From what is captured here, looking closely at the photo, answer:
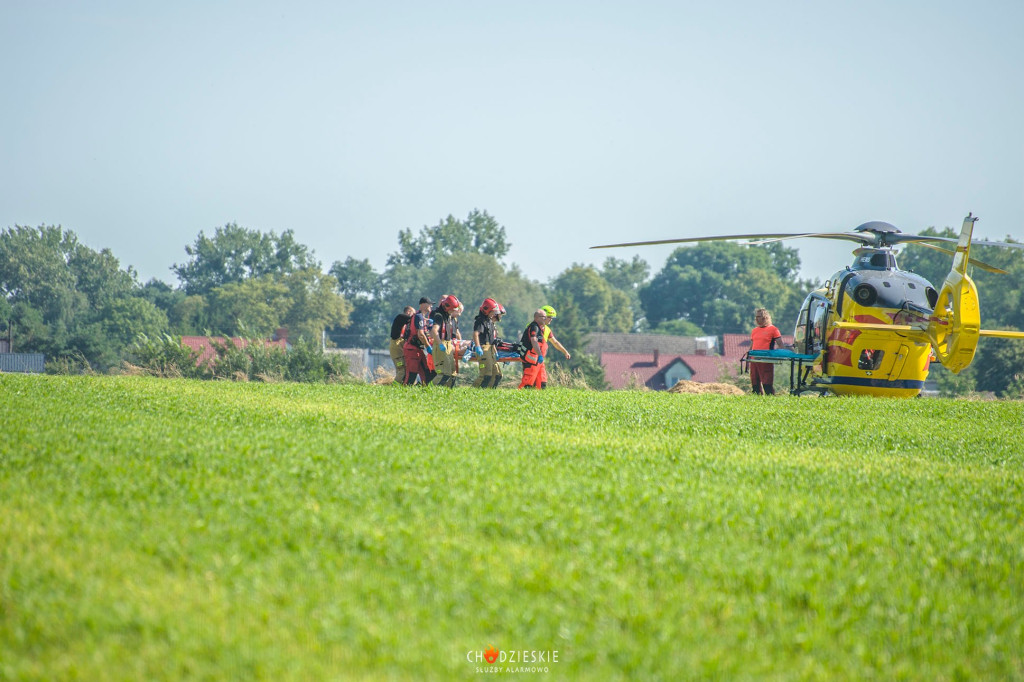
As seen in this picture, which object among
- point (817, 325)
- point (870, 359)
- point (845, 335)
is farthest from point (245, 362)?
point (870, 359)

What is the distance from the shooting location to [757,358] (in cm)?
2017

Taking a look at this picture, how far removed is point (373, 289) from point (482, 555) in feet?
409

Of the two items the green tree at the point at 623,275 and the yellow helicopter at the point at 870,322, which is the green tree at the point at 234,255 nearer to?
the green tree at the point at 623,275

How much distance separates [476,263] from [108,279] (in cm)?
4798

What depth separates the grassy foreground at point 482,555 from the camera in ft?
16.5

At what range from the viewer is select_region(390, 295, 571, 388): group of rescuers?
60.5 feet

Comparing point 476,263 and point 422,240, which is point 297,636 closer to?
point 476,263

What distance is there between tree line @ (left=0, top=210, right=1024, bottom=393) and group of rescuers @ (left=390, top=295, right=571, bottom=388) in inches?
2518

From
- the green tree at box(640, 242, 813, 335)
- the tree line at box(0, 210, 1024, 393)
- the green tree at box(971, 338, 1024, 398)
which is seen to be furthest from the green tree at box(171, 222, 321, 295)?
the green tree at box(971, 338, 1024, 398)

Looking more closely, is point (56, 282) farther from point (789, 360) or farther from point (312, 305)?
point (789, 360)

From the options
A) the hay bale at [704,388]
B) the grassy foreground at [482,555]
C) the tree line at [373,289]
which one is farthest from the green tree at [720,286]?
the grassy foreground at [482,555]

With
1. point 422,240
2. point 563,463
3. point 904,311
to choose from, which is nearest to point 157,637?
point 563,463

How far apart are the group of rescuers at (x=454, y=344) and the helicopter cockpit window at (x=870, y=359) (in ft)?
23.1

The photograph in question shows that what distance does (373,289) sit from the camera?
129 metres
